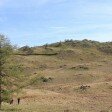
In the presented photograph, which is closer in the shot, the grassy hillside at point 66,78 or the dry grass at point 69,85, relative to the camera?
the grassy hillside at point 66,78

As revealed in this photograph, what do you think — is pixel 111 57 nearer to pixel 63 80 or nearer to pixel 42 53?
pixel 42 53

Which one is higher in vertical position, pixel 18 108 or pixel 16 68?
pixel 16 68

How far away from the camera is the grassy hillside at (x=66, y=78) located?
102ft

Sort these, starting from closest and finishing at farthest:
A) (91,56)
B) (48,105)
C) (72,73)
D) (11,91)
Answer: (11,91), (48,105), (72,73), (91,56)

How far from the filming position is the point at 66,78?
153 feet

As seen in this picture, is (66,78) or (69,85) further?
(66,78)

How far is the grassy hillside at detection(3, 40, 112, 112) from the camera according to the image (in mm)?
30953

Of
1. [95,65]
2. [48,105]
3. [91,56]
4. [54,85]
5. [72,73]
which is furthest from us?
[91,56]

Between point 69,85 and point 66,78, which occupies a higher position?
point 66,78

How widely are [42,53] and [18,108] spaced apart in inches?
1329

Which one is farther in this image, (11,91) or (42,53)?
(42,53)

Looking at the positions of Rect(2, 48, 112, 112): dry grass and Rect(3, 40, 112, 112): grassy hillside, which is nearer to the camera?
Rect(3, 40, 112, 112): grassy hillside

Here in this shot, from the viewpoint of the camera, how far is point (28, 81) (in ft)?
96.9

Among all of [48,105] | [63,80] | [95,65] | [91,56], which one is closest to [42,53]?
[91,56]
